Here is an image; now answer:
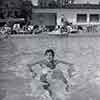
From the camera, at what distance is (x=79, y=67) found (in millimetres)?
1470

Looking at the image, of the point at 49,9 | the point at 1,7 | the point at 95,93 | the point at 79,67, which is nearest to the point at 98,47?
the point at 79,67

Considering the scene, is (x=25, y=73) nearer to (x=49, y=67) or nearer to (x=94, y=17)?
(x=49, y=67)

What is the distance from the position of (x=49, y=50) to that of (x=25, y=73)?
23 centimetres

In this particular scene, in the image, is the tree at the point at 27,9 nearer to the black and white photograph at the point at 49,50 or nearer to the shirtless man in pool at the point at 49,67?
the black and white photograph at the point at 49,50

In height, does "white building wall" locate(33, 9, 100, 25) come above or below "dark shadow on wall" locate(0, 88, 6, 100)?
above

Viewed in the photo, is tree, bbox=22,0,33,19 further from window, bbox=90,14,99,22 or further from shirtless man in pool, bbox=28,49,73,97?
window, bbox=90,14,99,22

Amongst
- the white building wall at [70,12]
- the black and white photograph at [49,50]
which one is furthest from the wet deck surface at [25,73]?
the white building wall at [70,12]

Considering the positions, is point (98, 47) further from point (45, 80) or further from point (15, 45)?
point (15, 45)

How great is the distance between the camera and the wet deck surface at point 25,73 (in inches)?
56.1

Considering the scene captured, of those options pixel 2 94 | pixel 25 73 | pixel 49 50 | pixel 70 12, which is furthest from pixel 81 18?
pixel 2 94

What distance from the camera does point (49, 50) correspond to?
1.47m

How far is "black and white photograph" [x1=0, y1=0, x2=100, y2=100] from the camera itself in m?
1.43

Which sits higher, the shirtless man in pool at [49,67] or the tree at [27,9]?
the tree at [27,9]

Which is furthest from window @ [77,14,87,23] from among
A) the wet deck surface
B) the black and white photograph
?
the wet deck surface
